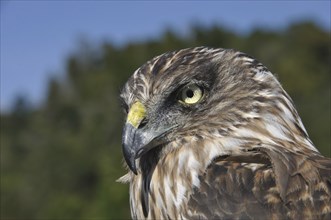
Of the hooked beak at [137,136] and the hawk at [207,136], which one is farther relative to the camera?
the hooked beak at [137,136]

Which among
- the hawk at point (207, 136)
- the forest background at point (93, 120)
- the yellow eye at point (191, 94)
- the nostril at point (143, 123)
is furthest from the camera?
the forest background at point (93, 120)

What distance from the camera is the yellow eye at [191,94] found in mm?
4848

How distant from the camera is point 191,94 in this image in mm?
4859

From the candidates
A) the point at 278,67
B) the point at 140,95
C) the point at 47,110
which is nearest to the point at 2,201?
the point at 47,110

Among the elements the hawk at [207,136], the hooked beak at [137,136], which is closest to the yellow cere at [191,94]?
the hawk at [207,136]

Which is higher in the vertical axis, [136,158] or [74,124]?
[136,158]

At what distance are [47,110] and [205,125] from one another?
2197 inches

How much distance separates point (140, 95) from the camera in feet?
15.9

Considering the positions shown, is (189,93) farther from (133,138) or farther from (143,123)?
(133,138)

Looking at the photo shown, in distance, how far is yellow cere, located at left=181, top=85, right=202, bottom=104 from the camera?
4.85 meters

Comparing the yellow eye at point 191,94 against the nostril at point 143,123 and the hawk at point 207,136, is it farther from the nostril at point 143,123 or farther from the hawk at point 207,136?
the nostril at point 143,123

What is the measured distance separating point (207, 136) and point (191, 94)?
0.96 feet

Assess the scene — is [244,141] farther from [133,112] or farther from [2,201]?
[2,201]

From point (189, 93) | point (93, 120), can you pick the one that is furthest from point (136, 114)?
point (93, 120)
